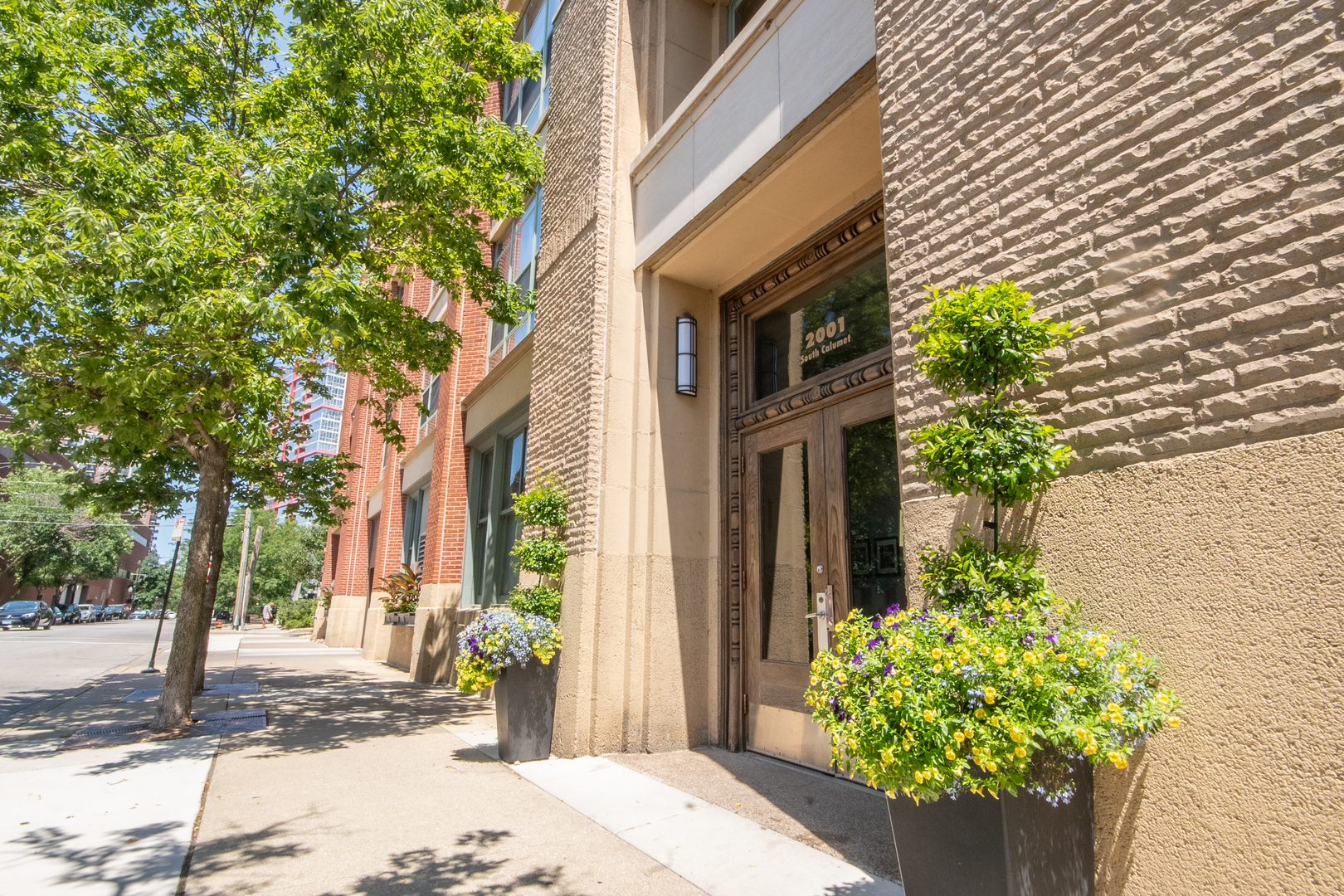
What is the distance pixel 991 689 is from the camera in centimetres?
242

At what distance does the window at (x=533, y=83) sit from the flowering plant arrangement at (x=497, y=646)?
7.59m

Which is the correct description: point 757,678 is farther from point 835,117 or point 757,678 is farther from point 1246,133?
point 1246,133

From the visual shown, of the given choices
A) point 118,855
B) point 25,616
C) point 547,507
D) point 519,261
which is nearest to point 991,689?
point 118,855

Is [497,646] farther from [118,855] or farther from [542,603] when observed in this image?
[118,855]

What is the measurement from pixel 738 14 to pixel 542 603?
21.7 ft

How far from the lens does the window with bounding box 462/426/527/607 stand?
1159 cm

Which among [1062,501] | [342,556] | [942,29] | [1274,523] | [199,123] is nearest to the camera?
[1274,523]

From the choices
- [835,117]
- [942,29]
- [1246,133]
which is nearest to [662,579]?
[835,117]

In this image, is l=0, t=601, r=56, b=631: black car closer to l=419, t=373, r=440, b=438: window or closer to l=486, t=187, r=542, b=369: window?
l=419, t=373, r=440, b=438: window

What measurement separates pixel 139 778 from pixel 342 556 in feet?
63.4

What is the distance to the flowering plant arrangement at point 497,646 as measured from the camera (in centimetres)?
647

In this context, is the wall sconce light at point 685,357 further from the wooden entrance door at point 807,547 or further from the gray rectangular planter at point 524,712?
the gray rectangular planter at point 524,712

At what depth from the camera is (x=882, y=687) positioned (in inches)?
100

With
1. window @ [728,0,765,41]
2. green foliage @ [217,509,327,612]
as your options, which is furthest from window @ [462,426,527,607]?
green foliage @ [217,509,327,612]
